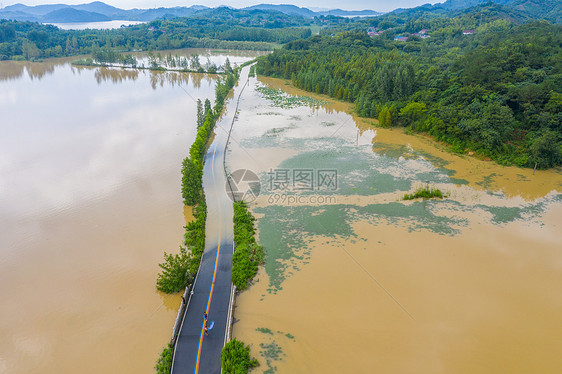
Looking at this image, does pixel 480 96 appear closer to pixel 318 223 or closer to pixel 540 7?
pixel 318 223

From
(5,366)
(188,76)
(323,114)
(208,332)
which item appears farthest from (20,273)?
(188,76)

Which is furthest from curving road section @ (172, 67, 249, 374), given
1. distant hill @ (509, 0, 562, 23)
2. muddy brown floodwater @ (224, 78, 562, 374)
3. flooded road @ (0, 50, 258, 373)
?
distant hill @ (509, 0, 562, 23)

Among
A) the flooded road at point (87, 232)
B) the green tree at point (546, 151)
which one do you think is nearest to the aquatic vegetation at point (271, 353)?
the flooded road at point (87, 232)

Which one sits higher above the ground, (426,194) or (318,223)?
(426,194)

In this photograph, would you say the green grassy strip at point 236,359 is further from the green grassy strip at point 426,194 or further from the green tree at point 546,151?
the green tree at point 546,151

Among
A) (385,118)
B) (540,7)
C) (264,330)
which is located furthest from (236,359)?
(540,7)

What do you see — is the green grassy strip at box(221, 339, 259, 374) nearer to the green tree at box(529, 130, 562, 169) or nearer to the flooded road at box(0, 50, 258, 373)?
the flooded road at box(0, 50, 258, 373)
